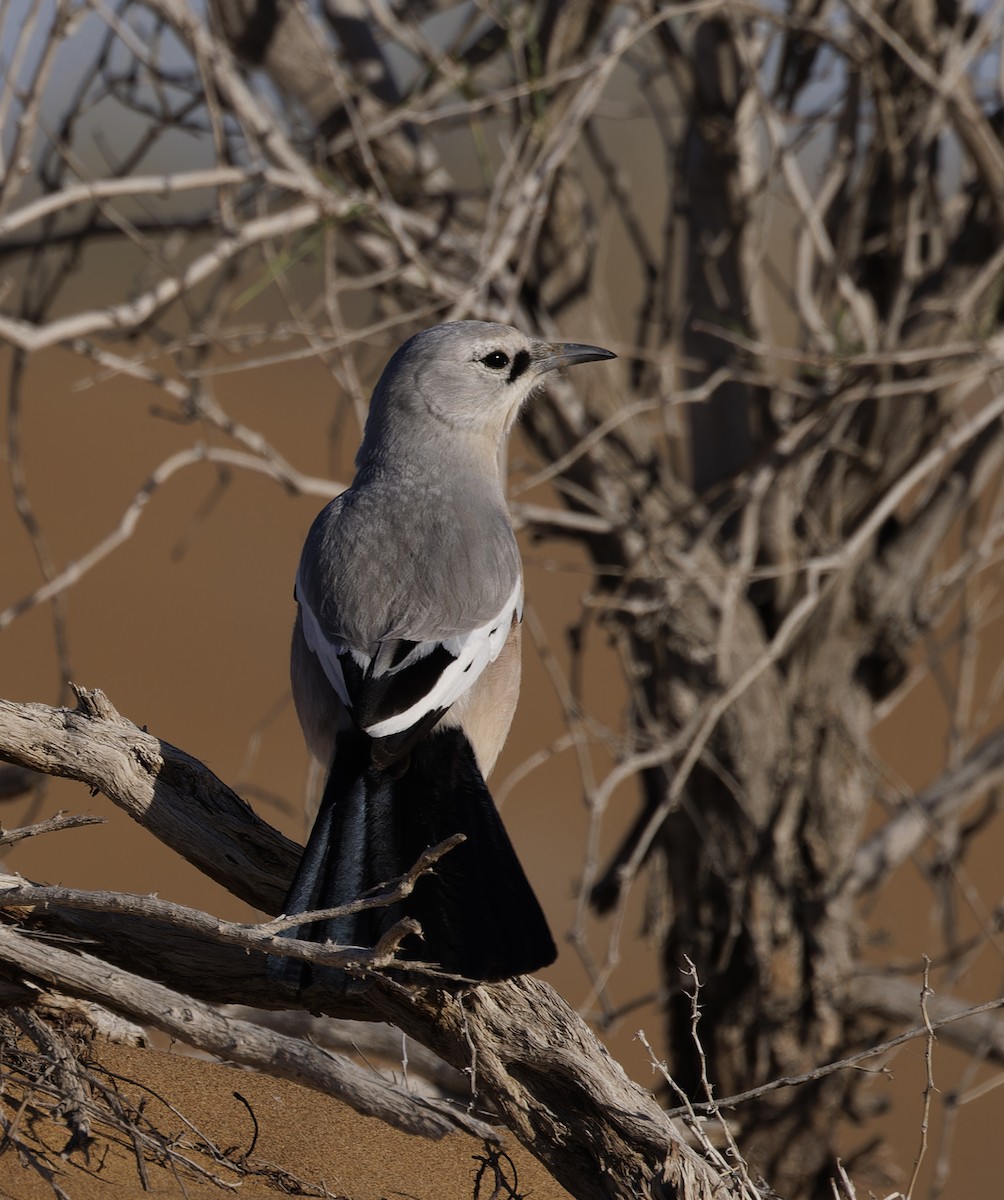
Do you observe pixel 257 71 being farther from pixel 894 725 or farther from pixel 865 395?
pixel 894 725

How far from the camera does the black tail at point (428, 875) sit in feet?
8.52

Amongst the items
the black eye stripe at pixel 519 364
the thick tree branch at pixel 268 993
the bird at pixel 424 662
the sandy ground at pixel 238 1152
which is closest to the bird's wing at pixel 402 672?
the bird at pixel 424 662

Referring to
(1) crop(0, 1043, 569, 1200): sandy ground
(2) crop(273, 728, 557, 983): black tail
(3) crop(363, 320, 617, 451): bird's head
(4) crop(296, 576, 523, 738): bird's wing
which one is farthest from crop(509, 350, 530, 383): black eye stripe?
(1) crop(0, 1043, 569, 1200): sandy ground

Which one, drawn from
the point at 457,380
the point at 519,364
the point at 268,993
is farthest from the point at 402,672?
the point at 519,364

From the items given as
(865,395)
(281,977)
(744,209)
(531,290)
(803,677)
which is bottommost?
(281,977)

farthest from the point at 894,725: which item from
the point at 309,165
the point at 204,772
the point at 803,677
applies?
the point at 204,772

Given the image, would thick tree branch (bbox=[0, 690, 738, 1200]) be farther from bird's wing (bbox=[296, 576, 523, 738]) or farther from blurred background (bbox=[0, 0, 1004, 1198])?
blurred background (bbox=[0, 0, 1004, 1198])

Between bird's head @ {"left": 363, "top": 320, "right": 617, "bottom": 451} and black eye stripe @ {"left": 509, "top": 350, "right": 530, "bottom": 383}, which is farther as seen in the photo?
black eye stripe @ {"left": 509, "top": 350, "right": 530, "bottom": 383}

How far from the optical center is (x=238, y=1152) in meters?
2.97

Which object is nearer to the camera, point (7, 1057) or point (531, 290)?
point (7, 1057)

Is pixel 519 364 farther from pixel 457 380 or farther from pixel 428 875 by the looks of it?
pixel 428 875

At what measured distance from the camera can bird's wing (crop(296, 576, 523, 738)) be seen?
2.93 m

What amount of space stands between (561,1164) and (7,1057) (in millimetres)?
1033

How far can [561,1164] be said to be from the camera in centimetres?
275
